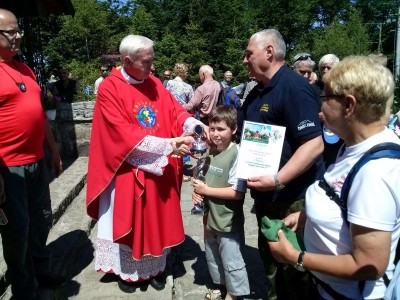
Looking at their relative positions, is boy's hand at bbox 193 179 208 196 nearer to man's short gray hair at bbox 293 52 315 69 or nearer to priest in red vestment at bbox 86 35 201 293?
priest in red vestment at bbox 86 35 201 293

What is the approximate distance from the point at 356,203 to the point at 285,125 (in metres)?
1.08

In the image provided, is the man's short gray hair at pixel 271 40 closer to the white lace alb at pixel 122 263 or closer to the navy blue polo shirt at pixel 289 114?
the navy blue polo shirt at pixel 289 114

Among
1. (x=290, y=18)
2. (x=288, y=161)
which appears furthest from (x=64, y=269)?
(x=290, y=18)

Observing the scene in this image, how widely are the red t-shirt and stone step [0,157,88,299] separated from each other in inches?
61.4

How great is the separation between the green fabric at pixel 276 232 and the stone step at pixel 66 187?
117 inches

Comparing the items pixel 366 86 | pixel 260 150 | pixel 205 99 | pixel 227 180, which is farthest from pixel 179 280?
pixel 205 99

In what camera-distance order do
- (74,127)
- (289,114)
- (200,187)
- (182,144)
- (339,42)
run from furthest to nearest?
1. (339,42)
2. (74,127)
3. (182,144)
4. (200,187)
5. (289,114)

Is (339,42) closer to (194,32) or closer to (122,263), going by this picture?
(194,32)

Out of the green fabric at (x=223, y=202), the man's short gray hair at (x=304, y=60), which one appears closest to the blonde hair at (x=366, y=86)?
the green fabric at (x=223, y=202)

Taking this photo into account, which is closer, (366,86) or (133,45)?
(366,86)

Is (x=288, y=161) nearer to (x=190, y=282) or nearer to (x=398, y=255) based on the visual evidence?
(x=398, y=255)

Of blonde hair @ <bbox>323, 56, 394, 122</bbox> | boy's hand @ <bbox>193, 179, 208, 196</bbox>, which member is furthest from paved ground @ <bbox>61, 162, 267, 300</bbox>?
blonde hair @ <bbox>323, 56, 394, 122</bbox>

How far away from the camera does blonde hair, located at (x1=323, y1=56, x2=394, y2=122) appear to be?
1.31 m

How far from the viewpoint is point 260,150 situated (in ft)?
7.42
